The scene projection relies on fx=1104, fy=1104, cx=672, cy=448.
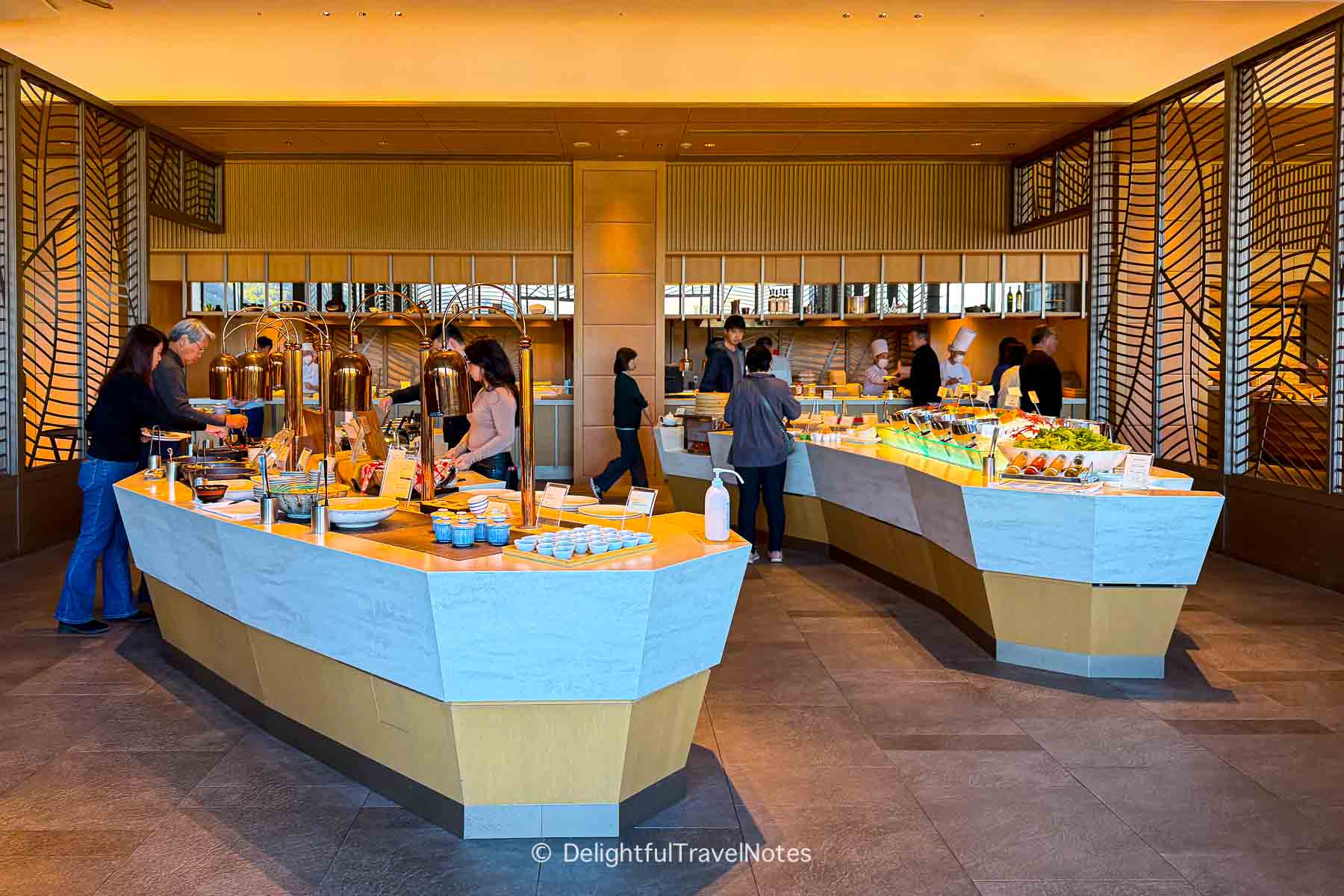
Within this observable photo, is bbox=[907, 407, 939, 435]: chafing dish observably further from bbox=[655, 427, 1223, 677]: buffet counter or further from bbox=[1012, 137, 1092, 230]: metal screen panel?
bbox=[1012, 137, 1092, 230]: metal screen panel

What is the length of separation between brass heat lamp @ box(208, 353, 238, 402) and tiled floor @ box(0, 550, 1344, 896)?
1262 millimetres

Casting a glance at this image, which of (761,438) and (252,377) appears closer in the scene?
(252,377)

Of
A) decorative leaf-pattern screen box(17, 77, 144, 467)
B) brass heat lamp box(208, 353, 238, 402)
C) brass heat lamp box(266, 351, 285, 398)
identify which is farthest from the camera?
decorative leaf-pattern screen box(17, 77, 144, 467)

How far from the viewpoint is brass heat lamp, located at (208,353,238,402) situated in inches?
172

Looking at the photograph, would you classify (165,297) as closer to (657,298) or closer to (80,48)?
(80,48)

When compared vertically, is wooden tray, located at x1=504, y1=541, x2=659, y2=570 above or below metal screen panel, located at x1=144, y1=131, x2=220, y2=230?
below

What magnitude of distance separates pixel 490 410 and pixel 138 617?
2154 millimetres

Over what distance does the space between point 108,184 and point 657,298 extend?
5412 millimetres

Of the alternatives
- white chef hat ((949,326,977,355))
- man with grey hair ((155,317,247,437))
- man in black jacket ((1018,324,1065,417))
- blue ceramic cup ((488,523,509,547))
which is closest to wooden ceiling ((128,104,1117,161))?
white chef hat ((949,326,977,355))

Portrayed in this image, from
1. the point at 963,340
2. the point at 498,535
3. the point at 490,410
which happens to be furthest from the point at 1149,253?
the point at 498,535

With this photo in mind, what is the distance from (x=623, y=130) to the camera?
10375mm

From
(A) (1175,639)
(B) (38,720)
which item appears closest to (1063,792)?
(A) (1175,639)

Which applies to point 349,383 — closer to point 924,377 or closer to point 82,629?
point 82,629

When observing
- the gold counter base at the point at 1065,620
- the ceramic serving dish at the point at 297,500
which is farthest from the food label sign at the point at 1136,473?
the ceramic serving dish at the point at 297,500
